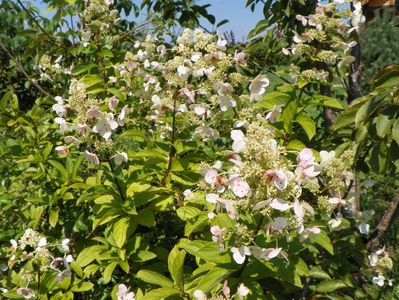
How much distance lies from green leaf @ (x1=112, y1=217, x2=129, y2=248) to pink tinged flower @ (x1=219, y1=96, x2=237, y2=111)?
0.57 meters

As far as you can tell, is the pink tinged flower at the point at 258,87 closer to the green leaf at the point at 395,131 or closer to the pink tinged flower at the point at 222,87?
the pink tinged flower at the point at 222,87

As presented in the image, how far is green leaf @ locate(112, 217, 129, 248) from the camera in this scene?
1800 mm

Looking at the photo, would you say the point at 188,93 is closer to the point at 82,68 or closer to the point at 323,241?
the point at 323,241

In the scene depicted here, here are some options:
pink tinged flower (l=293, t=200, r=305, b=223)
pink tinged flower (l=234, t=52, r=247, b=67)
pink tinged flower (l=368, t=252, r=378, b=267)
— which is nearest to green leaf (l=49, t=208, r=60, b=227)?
pink tinged flower (l=234, t=52, r=247, b=67)

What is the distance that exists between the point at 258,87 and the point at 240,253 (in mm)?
726

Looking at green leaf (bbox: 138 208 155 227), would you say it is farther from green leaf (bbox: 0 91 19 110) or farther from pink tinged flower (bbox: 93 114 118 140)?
green leaf (bbox: 0 91 19 110)

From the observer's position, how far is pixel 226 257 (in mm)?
1491

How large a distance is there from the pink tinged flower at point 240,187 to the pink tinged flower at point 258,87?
2.27 ft

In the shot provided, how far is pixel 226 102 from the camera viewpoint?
1788mm

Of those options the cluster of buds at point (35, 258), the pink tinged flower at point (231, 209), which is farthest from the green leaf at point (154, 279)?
the pink tinged flower at point (231, 209)

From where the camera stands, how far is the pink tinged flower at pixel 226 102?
1.77m

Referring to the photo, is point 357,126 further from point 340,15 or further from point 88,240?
point 88,240

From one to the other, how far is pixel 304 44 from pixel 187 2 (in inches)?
57.6

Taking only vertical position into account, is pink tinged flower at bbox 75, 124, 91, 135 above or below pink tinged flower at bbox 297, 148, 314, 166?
above
